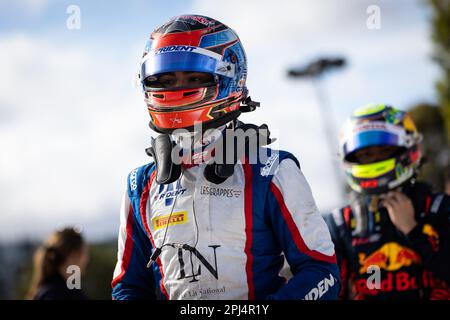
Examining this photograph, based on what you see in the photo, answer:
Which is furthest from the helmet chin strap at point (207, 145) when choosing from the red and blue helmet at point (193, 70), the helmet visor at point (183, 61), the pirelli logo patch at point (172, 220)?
the helmet visor at point (183, 61)

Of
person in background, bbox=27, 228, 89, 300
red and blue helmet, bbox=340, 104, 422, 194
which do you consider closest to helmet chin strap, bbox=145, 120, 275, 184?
red and blue helmet, bbox=340, 104, 422, 194

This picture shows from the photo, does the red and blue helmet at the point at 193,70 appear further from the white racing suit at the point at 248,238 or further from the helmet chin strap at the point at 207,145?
the white racing suit at the point at 248,238

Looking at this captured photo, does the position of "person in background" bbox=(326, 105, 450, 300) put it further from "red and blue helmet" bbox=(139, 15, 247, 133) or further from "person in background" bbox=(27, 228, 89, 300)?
"person in background" bbox=(27, 228, 89, 300)

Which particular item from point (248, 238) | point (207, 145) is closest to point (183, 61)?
point (207, 145)

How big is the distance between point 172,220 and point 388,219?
8.09 feet

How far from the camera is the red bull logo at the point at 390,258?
205 inches

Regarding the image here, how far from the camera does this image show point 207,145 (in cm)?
379

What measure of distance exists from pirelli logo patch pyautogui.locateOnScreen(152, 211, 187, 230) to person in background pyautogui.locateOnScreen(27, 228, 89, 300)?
2.62 metres

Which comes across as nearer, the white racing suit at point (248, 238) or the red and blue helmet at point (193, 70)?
the white racing suit at point (248, 238)

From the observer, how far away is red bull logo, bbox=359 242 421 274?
5215 millimetres

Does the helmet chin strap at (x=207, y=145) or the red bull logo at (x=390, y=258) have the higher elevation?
the helmet chin strap at (x=207, y=145)

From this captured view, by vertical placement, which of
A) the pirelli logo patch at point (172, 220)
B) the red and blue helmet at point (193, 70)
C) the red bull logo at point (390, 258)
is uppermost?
the red and blue helmet at point (193, 70)

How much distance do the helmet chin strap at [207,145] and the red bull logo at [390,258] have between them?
190 centimetres
